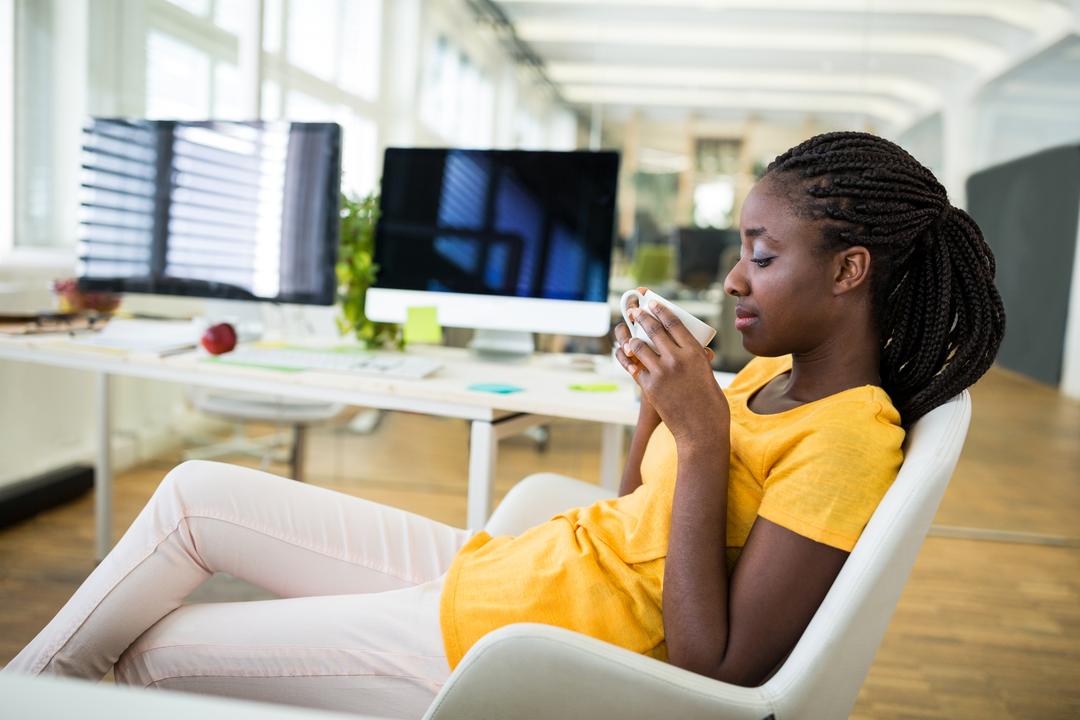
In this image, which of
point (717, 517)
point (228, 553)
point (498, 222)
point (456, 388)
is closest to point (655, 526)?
point (717, 517)

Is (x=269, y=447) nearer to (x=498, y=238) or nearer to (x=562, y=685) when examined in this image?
(x=498, y=238)

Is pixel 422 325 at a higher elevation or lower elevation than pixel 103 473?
higher

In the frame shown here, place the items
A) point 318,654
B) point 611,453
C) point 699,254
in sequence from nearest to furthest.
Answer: point 318,654
point 611,453
point 699,254

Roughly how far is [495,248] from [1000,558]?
2.14 meters

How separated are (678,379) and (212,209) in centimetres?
159

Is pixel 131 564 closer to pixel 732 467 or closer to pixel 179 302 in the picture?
pixel 732 467

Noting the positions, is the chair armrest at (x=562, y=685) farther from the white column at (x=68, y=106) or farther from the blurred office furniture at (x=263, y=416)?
the white column at (x=68, y=106)

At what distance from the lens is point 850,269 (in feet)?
3.08

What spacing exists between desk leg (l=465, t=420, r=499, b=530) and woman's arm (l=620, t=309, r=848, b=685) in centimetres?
70

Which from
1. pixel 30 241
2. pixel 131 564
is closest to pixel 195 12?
pixel 30 241

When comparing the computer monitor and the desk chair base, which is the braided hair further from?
the desk chair base

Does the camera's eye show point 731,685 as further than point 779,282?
No

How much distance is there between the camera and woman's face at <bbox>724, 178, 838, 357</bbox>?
94 cm

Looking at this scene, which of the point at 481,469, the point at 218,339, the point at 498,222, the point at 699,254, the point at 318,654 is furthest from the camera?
the point at 699,254
